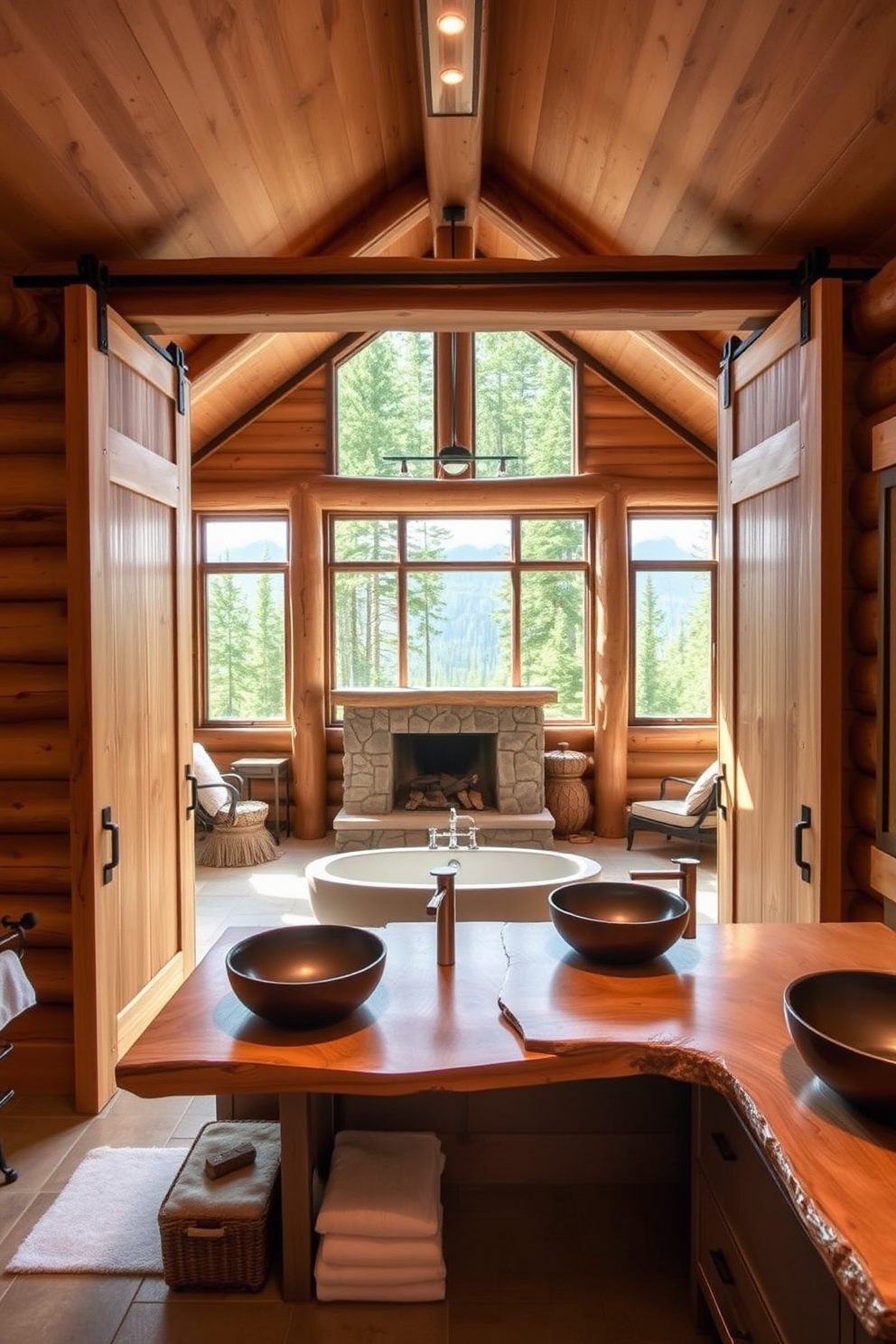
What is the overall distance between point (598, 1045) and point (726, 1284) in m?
0.66

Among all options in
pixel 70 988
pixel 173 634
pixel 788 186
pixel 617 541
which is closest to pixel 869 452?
pixel 788 186

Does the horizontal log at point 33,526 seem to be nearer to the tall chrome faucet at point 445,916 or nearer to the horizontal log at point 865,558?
the tall chrome faucet at point 445,916

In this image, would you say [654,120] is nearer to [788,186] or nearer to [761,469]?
[788,186]

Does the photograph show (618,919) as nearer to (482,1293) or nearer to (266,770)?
(482,1293)

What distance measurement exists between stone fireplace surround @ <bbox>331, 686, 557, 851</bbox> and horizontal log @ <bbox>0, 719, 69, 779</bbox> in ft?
13.0

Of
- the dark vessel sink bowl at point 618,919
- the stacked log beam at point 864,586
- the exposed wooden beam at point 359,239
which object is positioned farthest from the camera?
the exposed wooden beam at point 359,239

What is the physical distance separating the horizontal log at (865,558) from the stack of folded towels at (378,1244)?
7.58 ft

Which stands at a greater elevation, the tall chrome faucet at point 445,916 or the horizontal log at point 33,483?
the horizontal log at point 33,483

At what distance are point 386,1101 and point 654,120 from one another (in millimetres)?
3602

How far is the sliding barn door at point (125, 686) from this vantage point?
3.14 meters

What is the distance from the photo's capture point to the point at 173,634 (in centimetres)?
401

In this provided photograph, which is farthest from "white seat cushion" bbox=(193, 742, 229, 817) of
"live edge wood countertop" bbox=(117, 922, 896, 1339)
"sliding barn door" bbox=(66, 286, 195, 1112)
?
"live edge wood countertop" bbox=(117, 922, 896, 1339)

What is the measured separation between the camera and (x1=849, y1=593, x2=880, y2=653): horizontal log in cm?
300

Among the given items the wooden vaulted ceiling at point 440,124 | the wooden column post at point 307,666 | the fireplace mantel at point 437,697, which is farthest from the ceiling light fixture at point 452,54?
the fireplace mantel at point 437,697
